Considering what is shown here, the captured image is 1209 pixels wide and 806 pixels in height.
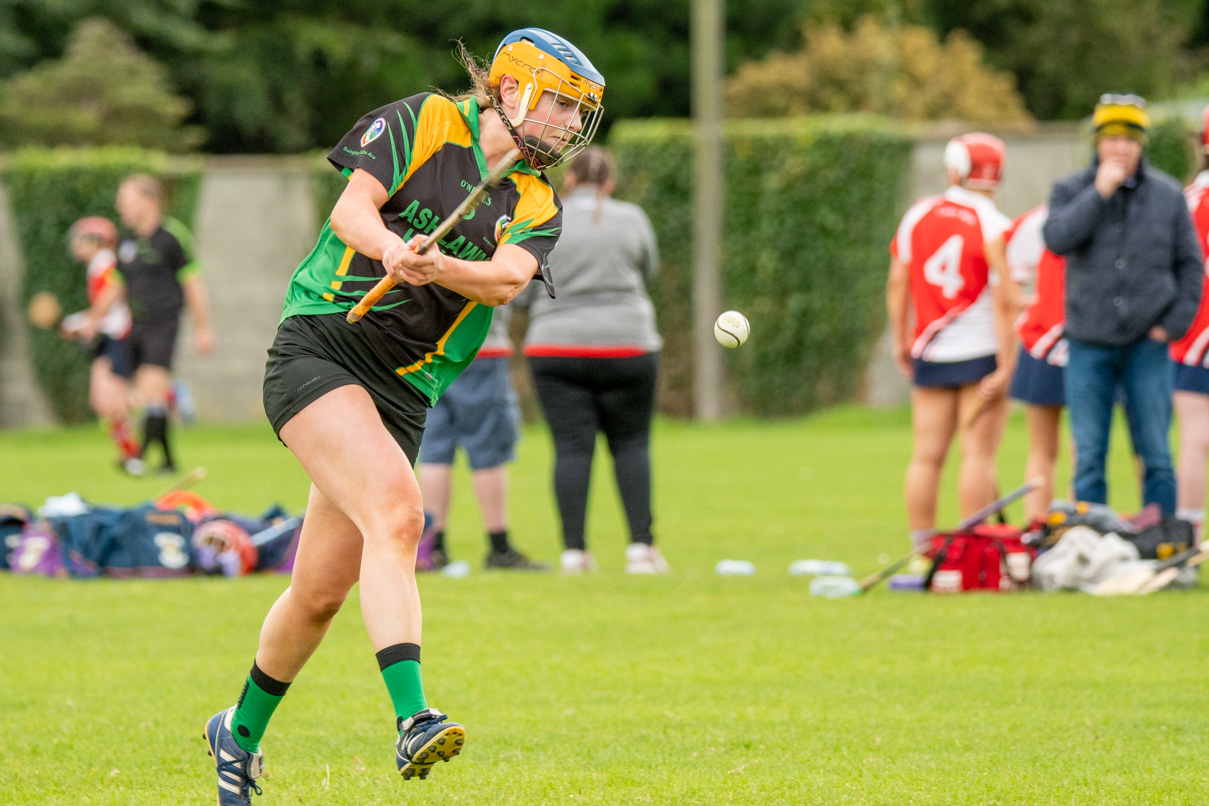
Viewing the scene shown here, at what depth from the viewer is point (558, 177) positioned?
14.6 m

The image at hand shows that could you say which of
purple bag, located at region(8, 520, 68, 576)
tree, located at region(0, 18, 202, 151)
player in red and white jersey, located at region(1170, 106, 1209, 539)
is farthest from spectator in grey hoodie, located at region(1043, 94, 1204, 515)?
tree, located at region(0, 18, 202, 151)

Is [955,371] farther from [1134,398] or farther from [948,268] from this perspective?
[1134,398]

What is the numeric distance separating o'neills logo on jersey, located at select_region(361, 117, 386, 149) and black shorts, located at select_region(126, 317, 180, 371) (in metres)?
10.8

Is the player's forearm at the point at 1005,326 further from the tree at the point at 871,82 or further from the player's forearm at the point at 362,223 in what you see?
the tree at the point at 871,82

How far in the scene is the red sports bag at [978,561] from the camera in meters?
7.57

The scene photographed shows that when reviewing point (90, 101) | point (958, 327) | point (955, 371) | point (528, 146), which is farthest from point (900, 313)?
point (90, 101)

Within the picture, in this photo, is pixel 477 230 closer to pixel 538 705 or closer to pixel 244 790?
pixel 244 790

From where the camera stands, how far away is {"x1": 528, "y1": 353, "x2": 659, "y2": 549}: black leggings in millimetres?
8211

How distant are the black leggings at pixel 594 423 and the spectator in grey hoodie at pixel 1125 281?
85.0 inches

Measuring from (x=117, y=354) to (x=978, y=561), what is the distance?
9.70 meters

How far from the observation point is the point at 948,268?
8211 millimetres

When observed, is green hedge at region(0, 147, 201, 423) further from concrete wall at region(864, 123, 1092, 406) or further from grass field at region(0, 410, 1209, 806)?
grass field at region(0, 410, 1209, 806)

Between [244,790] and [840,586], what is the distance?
3.99 metres

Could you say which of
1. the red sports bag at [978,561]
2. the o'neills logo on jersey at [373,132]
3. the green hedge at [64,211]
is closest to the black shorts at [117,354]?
the green hedge at [64,211]
